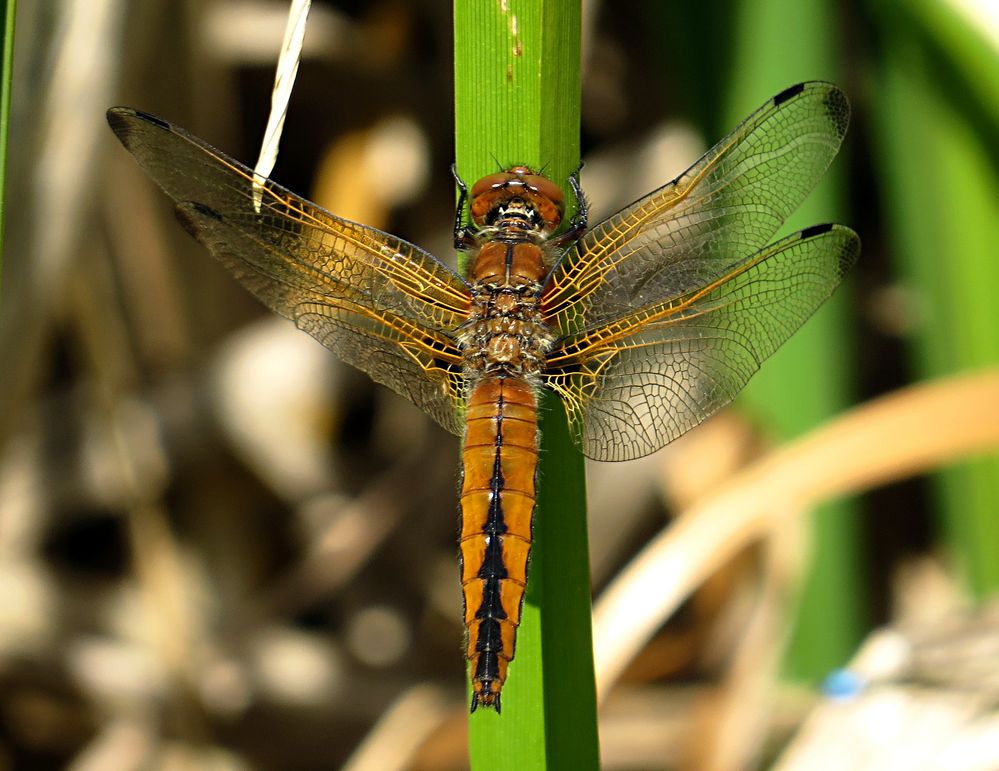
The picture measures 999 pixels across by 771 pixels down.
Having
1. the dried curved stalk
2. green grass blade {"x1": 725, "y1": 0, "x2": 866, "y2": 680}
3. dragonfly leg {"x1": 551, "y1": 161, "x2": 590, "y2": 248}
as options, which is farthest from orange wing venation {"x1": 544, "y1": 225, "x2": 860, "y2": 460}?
green grass blade {"x1": 725, "y1": 0, "x2": 866, "y2": 680}

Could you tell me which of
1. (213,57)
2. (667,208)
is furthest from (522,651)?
(213,57)

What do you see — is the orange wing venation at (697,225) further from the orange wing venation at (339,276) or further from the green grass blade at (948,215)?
the green grass blade at (948,215)

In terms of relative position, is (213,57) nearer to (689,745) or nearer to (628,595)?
(628,595)

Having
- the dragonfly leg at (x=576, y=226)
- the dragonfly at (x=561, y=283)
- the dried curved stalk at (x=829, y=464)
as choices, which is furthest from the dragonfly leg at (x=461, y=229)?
the dried curved stalk at (x=829, y=464)

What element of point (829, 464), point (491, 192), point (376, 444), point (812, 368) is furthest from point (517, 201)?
point (376, 444)

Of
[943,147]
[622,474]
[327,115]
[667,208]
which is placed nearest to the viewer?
[667,208]

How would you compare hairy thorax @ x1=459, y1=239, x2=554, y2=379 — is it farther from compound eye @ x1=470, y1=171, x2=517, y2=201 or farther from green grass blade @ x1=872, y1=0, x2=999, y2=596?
green grass blade @ x1=872, y1=0, x2=999, y2=596
